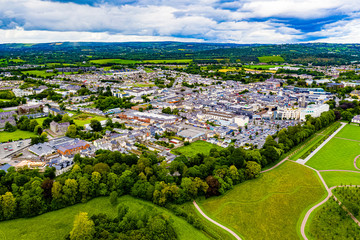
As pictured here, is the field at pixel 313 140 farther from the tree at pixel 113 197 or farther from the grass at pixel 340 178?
the tree at pixel 113 197

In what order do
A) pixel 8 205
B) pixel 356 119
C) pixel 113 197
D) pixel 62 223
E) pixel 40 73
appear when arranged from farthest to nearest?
pixel 40 73 < pixel 356 119 < pixel 113 197 < pixel 8 205 < pixel 62 223

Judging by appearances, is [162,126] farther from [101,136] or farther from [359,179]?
[359,179]

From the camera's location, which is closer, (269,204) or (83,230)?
(83,230)

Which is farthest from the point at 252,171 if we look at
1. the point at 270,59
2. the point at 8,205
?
the point at 270,59

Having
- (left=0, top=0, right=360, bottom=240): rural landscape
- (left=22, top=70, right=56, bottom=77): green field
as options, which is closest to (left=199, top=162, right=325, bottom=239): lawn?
(left=0, top=0, right=360, bottom=240): rural landscape

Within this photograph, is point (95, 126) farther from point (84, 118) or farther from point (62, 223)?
point (62, 223)

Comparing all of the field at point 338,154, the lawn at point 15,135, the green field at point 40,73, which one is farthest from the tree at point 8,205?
the green field at point 40,73

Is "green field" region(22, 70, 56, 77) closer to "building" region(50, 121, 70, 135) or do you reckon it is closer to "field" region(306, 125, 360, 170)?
"building" region(50, 121, 70, 135)
